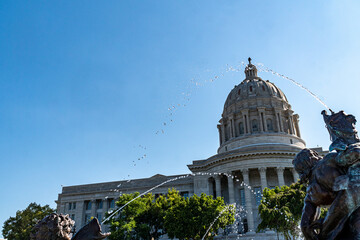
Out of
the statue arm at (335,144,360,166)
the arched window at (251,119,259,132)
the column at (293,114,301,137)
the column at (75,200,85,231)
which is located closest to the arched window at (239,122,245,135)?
the arched window at (251,119,259,132)

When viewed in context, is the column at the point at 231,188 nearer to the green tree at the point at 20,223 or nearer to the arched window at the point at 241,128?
the arched window at the point at 241,128

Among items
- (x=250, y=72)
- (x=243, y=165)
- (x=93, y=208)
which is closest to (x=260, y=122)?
(x=243, y=165)

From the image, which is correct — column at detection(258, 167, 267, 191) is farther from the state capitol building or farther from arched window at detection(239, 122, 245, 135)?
arched window at detection(239, 122, 245, 135)

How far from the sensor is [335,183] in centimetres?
454

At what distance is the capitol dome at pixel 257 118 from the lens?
52859 millimetres

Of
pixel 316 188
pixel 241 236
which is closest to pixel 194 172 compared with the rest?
pixel 241 236

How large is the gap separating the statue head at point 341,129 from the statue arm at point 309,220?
0.98 m

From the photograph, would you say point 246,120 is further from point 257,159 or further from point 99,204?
point 99,204

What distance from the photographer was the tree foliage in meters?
29.7

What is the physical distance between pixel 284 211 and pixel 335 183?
74.5 feet

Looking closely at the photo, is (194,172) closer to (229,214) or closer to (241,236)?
(241,236)

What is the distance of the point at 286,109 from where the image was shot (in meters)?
58.9

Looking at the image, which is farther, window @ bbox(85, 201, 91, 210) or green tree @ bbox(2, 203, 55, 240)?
window @ bbox(85, 201, 91, 210)

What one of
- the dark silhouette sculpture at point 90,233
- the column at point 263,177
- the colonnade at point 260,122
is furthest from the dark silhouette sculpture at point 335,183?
the colonnade at point 260,122
